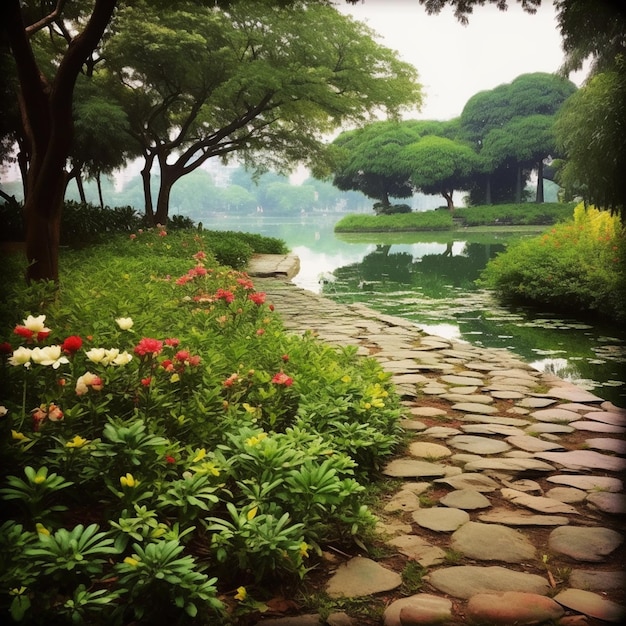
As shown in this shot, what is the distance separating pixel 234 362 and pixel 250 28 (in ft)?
46.4

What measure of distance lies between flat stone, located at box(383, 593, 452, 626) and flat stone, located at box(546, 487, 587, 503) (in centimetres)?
95

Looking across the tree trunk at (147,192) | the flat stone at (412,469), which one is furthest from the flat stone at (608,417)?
the tree trunk at (147,192)

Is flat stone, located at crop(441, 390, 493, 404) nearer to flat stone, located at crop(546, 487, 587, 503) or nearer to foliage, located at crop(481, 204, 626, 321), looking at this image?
flat stone, located at crop(546, 487, 587, 503)

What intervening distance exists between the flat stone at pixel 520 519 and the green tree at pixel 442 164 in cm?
3326

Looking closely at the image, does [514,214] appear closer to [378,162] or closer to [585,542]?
[378,162]

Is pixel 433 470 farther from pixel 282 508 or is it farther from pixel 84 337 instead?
pixel 84 337

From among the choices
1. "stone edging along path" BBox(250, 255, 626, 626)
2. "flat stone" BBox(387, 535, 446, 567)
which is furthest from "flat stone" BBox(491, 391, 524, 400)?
"flat stone" BBox(387, 535, 446, 567)

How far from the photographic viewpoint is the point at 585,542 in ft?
6.39

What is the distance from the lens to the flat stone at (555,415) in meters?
3.24

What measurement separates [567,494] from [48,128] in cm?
462

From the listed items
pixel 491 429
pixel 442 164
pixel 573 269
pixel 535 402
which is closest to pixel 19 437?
pixel 491 429

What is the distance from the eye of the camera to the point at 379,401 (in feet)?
8.95

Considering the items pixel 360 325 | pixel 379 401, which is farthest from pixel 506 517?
pixel 360 325

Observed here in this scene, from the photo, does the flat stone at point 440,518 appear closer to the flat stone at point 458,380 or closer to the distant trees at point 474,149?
the flat stone at point 458,380
